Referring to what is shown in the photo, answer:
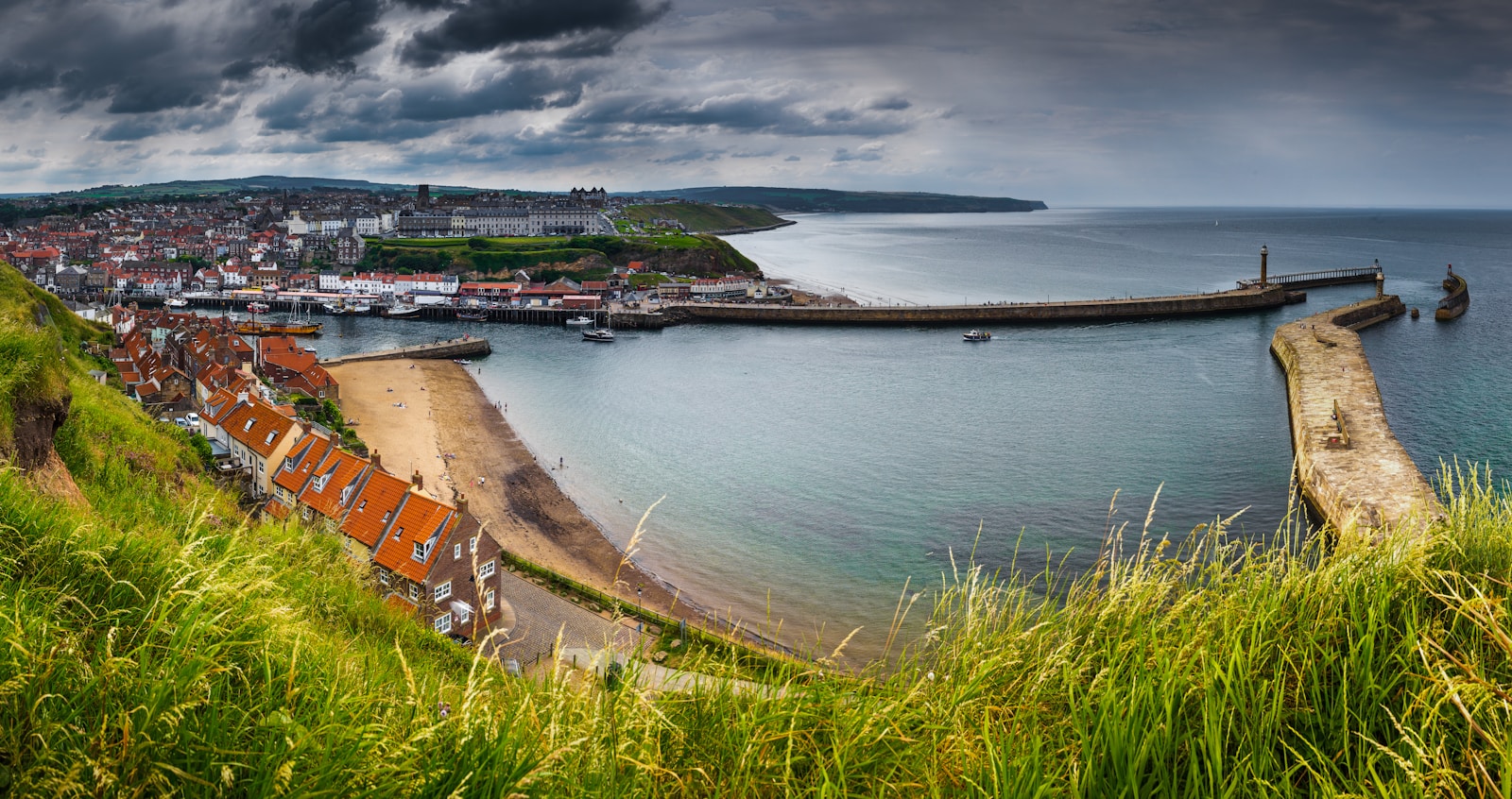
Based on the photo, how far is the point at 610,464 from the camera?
32031 mm

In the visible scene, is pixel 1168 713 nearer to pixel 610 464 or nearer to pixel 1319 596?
pixel 1319 596

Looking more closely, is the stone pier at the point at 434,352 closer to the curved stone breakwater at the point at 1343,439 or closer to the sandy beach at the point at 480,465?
the sandy beach at the point at 480,465

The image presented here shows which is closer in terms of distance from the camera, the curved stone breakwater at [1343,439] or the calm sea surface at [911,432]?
the curved stone breakwater at [1343,439]

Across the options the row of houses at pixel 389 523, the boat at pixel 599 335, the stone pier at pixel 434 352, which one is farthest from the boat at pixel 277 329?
the row of houses at pixel 389 523

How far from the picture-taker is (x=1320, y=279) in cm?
8431

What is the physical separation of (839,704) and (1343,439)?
29429mm

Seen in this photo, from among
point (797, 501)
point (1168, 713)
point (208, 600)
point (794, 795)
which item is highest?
point (208, 600)

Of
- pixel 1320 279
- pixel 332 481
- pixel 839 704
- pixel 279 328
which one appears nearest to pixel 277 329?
pixel 279 328

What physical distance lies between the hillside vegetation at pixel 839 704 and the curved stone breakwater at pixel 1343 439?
1271 millimetres

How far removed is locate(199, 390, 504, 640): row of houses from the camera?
1655 centimetres

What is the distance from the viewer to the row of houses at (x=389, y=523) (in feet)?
54.3

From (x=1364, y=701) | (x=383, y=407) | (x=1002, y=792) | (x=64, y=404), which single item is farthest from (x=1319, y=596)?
(x=383, y=407)

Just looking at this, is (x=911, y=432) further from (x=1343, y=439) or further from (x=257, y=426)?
(x=257, y=426)

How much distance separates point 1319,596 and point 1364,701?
863 mm
